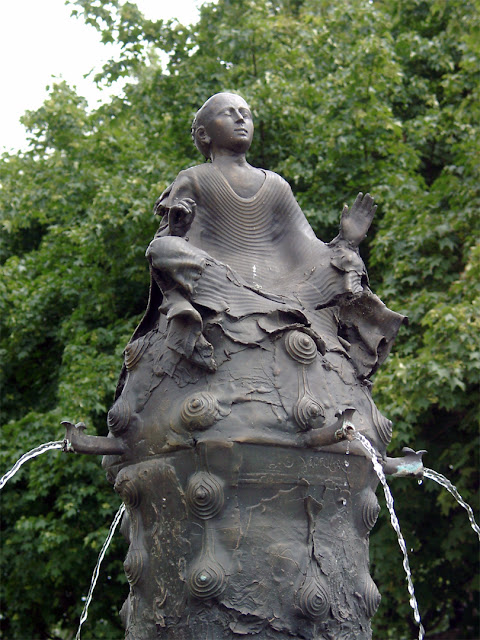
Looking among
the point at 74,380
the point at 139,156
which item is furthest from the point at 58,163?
the point at 74,380

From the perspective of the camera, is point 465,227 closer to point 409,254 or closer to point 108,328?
point 409,254

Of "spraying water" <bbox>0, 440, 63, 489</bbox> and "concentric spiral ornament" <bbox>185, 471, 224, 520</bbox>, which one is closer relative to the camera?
"concentric spiral ornament" <bbox>185, 471, 224, 520</bbox>

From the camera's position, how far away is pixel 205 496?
5.12 m

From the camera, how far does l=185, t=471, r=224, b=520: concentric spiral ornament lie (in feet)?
16.8

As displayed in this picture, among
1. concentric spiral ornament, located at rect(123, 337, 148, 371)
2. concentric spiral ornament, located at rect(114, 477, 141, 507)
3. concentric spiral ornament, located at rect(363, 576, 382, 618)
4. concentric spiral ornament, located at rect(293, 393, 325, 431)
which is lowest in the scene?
concentric spiral ornament, located at rect(363, 576, 382, 618)

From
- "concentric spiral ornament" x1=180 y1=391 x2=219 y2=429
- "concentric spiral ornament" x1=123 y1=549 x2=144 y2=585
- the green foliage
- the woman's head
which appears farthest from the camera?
the green foliage

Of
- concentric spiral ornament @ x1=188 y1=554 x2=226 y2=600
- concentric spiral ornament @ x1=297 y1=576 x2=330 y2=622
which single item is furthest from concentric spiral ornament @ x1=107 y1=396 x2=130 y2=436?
concentric spiral ornament @ x1=297 y1=576 x2=330 y2=622

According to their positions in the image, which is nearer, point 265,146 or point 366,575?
point 366,575

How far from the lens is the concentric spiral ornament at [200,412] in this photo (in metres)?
5.20

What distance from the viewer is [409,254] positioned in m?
12.1

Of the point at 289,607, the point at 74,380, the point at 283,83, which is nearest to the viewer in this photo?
the point at 289,607

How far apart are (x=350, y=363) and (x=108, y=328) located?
8.16m

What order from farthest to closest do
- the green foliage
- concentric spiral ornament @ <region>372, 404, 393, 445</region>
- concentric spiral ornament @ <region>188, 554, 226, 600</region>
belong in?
1. the green foliage
2. concentric spiral ornament @ <region>372, 404, 393, 445</region>
3. concentric spiral ornament @ <region>188, 554, 226, 600</region>

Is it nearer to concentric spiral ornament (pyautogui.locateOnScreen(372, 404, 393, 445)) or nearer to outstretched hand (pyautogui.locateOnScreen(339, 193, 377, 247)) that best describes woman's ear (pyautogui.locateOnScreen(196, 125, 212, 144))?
outstretched hand (pyautogui.locateOnScreen(339, 193, 377, 247))
